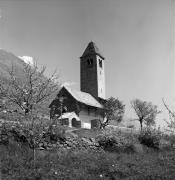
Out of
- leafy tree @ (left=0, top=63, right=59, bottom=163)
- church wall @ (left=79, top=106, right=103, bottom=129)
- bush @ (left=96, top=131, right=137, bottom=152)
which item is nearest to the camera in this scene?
bush @ (left=96, top=131, right=137, bottom=152)

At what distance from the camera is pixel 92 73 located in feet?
196

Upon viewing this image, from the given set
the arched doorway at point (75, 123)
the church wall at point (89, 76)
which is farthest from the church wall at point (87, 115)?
the church wall at point (89, 76)

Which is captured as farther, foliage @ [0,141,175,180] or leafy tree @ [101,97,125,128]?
leafy tree @ [101,97,125,128]

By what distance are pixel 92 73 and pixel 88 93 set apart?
17.3 ft

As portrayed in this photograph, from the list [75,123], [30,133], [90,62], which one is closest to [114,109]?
[90,62]

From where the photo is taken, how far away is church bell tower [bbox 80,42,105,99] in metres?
58.8

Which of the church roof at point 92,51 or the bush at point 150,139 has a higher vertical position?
the church roof at point 92,51

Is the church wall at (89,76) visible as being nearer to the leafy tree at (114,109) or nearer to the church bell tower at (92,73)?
the church bell tower at (92,73)

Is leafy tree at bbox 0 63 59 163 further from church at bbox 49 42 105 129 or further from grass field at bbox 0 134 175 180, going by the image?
church at bbox 49 42 105 129

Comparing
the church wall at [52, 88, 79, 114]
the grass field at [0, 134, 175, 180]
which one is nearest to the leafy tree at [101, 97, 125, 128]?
the church wall at [52, 88, 79, 114]

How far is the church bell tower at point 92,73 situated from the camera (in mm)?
58781

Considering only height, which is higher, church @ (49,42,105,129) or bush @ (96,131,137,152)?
church @ (49,42,105,129)

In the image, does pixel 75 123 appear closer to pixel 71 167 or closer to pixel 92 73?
pixel 92 73

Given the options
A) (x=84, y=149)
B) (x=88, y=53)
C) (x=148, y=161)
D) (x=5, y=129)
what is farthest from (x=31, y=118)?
(x=88, y=53)
